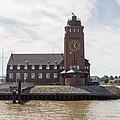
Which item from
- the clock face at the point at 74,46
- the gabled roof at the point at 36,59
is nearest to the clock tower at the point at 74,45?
the clock face at the point at 74,46

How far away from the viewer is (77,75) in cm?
8544

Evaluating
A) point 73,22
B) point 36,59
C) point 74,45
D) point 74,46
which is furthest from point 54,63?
point 73,22

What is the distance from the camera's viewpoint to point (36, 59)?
11219cm

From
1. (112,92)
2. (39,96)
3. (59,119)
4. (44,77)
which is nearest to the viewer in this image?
(59,119)

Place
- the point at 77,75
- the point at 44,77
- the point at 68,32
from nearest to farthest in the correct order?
the point at 77,75, the point at 68,32, the point at 44,77

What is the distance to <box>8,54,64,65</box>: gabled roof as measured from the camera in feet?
362

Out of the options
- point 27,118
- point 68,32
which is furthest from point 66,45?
point 27,118

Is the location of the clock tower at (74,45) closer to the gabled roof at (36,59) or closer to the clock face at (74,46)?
the clock face at (74,46)

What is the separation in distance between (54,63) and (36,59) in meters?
6.92

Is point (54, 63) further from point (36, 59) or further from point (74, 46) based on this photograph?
point (74, 46)

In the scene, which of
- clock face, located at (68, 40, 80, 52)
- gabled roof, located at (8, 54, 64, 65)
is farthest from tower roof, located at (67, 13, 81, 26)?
gabled roof, located at (8, 54, 64, 65)

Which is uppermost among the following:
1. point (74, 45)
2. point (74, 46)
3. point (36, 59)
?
point (74, 45)

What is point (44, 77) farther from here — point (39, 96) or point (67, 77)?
point (39, 96)

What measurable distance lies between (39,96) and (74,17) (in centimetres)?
3166
